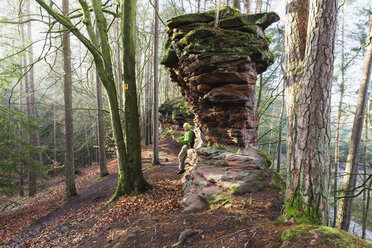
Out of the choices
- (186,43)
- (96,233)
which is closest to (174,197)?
(96,233)

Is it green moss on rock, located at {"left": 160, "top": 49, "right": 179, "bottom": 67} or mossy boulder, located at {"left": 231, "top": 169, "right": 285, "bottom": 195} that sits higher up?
green moss on rock, located at {"left": 160, "top": 49, "right": 179, "bottom": 67}

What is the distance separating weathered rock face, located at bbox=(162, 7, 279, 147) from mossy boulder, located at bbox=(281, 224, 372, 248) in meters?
3.44

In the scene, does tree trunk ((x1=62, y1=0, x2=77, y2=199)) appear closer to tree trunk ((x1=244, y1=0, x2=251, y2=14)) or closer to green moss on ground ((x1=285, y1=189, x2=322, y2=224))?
tree trunk ((x1=244, y1=0, x2=251, y2=14))

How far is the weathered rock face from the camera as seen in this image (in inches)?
195

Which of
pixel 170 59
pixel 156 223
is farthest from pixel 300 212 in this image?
pixel 170 59

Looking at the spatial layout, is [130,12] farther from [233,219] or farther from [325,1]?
[233,219]

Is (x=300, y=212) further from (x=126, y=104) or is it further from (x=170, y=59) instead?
(x=170, y=59)

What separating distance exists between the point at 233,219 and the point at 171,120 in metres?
12.8

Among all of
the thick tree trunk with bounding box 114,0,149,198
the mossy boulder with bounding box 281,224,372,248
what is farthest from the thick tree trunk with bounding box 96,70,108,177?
the mossy boulder with bounding box 281,224,372,248

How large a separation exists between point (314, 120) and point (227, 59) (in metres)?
3.04

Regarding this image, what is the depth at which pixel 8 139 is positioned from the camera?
7.78 m

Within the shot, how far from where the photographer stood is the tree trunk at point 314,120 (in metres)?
2.42

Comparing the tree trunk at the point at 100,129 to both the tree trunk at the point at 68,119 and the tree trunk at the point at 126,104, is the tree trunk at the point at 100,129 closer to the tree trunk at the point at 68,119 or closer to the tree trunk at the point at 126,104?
the tree trunk at the point at 68,119

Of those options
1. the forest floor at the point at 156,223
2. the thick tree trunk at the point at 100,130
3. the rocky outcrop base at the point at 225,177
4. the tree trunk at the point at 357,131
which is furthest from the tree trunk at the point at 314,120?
the thick tree trunk at the point at 100,130
